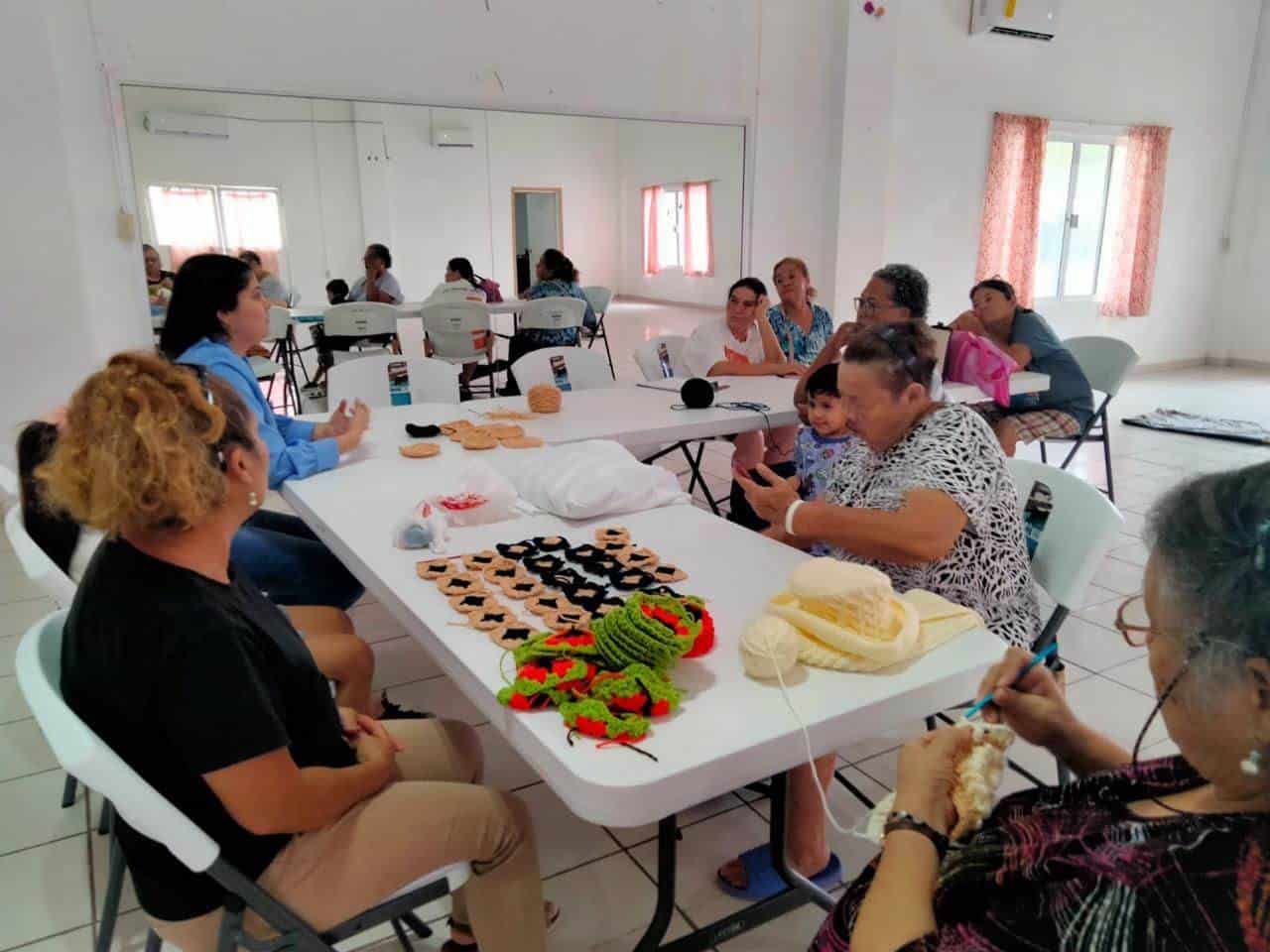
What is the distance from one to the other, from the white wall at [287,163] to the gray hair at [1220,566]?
17.0 feet

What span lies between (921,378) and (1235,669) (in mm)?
1115

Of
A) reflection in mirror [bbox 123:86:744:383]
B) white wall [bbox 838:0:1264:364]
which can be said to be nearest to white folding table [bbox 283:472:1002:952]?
reflection in mirror [bbox 123:86:744:383]

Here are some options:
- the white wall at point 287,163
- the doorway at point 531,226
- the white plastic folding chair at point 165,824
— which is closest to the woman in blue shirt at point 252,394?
the white plastic folding chair at point 165,824

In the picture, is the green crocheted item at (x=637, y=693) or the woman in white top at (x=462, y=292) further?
the woman in white top at (x=462, y=292)

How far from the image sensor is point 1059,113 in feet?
24.8

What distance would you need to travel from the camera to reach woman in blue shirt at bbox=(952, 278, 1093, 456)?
405 cm

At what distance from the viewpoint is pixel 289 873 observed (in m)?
1.14

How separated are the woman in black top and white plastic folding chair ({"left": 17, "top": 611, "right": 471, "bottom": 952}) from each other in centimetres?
3

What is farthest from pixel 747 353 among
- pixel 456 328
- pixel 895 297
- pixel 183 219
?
pixel 183 219

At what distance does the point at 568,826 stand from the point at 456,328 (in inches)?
165

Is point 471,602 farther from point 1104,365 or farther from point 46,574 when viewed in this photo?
point 1104,365

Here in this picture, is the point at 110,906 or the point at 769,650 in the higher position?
the point at 769,650

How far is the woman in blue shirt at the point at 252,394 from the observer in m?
2.26

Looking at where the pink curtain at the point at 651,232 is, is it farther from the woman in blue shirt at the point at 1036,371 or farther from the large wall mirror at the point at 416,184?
the woman in blue shirt at the point at 1036,371
